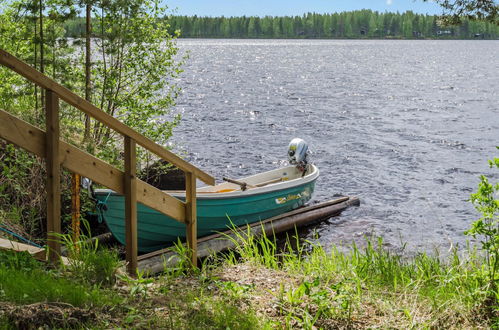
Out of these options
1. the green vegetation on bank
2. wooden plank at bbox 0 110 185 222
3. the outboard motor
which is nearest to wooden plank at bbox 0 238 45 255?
wooden plank at bbox 0 110 185 222

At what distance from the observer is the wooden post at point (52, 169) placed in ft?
16.6

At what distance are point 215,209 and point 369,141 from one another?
1579cm

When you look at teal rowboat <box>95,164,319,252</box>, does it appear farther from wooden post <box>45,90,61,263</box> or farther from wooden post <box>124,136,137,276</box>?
wooden post <box>45,90,61,263</box>

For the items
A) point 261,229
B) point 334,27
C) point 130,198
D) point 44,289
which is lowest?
point 261,229

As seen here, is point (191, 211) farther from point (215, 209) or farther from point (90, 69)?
point (90, 69)

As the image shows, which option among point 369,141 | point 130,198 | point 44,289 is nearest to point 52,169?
point 130,198

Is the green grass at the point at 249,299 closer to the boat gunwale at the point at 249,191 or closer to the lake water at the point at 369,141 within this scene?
the lake water at the point at 369,141

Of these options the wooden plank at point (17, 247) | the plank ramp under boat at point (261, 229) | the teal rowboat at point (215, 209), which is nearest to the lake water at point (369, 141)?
the plank ramp under boat at point (261, 229)

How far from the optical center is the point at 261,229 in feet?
40.8

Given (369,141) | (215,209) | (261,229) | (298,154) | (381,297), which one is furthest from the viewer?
(369,141)

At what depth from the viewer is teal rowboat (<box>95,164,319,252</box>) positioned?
10.4 meters

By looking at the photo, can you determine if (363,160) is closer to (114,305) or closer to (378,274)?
(378,274)

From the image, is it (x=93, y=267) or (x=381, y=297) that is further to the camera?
(x=381, y=297)

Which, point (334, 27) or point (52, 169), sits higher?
point (334, 27)
